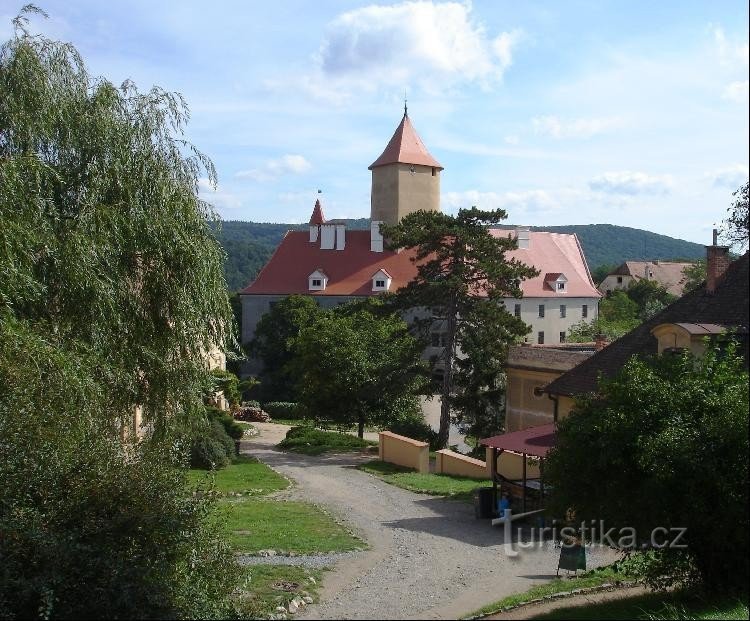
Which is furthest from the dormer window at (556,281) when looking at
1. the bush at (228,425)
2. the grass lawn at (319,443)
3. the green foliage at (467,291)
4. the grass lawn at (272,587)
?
the grass lawn at (272,587)

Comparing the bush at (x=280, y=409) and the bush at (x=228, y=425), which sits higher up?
the bush at (x=228, y=425)

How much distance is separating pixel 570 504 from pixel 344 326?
23687mm

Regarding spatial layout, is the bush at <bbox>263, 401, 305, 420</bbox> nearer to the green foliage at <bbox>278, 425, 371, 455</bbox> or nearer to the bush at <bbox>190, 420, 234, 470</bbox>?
the green foliage at <bbox>278, 425, 371, 455</bbox>

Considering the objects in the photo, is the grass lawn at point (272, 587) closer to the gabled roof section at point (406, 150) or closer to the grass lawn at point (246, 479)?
the grass lawn at point (246, 479)

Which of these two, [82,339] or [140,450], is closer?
[140,450]

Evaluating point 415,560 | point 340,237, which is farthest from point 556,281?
point 415,560

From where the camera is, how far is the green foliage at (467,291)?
101ft

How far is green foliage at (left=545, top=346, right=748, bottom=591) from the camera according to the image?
1009 cm

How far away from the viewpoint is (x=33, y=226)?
540 inches

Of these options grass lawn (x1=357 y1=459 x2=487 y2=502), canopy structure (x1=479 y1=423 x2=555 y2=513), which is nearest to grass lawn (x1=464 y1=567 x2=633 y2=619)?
canopy structure (x1=479 y1=423 x2=555 y2=513)

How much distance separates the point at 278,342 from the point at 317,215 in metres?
15.0

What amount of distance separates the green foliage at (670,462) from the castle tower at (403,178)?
5474 centimetres

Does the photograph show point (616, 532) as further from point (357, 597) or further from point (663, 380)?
point (357, 597)

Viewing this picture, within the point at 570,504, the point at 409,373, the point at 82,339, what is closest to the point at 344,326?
the point at 409,373
